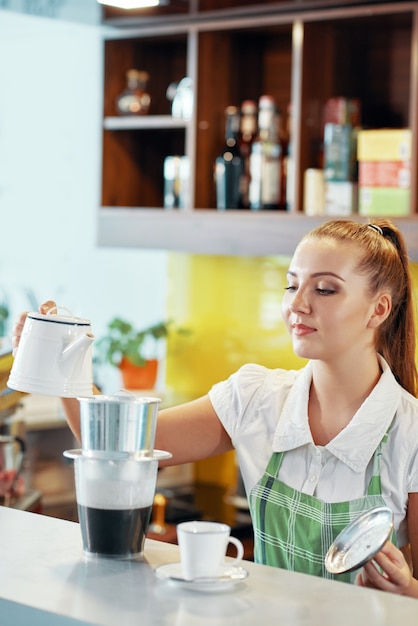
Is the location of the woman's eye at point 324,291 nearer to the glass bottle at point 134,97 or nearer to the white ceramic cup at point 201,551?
the white ceramic cup at point 201,551

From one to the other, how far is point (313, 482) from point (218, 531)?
0.60 m

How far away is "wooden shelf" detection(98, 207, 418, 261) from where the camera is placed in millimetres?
3223

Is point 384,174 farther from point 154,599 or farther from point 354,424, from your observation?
point 154,599

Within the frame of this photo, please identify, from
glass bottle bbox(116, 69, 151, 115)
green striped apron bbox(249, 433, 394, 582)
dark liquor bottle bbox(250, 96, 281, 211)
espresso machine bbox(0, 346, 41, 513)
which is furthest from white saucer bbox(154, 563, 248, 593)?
glass bottle bbox(116, 69, 151, 115)

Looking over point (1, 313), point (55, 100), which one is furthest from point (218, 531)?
point (55, 100)

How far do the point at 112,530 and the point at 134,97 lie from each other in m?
2.54

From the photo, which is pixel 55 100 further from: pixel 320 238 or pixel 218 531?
pixel 218 531

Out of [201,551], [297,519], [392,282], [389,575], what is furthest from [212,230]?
[201,551]

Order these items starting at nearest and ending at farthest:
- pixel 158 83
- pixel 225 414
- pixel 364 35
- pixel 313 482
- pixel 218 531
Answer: pixel 218 531 < pixel 313 482 < pixel 225 414 < pixel 364 35 < pixel 158 83

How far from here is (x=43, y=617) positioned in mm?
1171

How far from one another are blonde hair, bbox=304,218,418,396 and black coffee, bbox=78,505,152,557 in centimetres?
74

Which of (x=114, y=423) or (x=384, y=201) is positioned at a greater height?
(x=384, y=201)

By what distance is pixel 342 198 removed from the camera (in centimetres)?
321

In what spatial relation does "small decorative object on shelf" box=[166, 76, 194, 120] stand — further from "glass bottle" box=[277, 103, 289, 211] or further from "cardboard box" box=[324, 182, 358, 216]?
"cardboard box" box=[324, 182, 358, 216]
